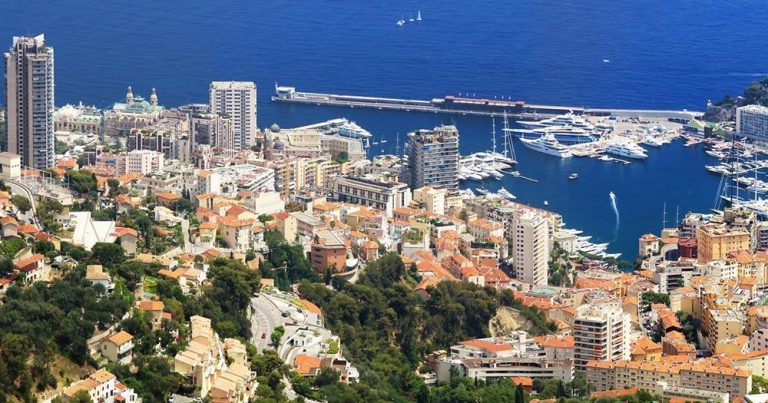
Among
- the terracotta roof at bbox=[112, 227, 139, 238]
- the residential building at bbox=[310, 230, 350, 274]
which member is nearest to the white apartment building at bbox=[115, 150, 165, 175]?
the residential building at bbox=[310, 230, 350, 274]

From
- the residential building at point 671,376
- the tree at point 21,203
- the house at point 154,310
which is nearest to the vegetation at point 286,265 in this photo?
the tree at point 21,203

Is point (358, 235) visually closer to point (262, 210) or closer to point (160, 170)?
point (262, 210)

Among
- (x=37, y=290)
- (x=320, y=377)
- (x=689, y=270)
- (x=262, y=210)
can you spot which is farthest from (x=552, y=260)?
(x=37, y=290)

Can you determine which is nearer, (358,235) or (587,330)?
(587,330)

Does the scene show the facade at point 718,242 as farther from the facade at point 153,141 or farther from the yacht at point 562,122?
the yacht at point 562,122

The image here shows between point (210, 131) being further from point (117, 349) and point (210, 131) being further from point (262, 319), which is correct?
point (117, 349)

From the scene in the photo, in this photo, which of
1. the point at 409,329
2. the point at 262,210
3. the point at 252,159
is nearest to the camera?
the point at 409,329
